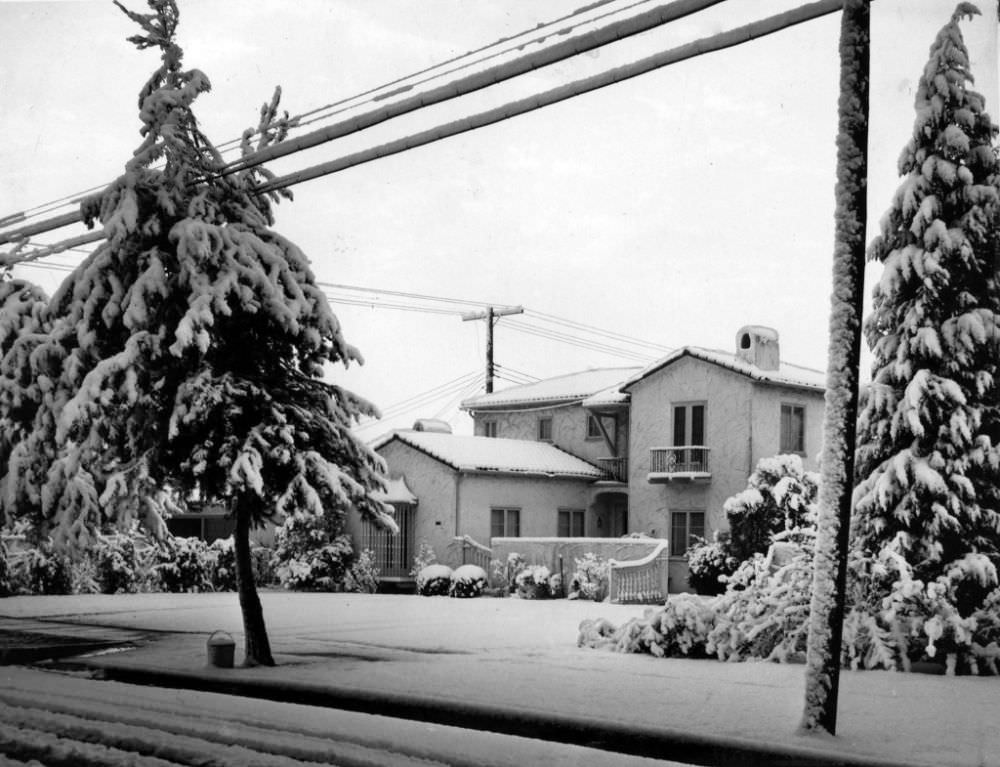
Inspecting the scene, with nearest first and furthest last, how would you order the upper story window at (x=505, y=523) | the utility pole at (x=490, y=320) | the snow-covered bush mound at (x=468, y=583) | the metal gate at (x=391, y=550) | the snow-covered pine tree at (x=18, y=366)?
the snow-covered pine tree at (x=18, y=366), the snow-covered bush mound at (x=468, y=583), the metal gate at (x=391, y=550), the upper story window at (x=505, y=523), the utility pole at (x=490, y=320)

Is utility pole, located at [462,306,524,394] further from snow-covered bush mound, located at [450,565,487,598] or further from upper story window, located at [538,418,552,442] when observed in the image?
snow-covered bush mound, located at [450,565,487,598]

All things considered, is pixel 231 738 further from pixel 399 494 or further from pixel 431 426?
pixel 431 426

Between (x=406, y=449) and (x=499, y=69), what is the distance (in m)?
23.8

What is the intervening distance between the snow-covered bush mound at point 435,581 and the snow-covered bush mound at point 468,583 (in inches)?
11.9

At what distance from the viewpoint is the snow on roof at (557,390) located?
1528 inches

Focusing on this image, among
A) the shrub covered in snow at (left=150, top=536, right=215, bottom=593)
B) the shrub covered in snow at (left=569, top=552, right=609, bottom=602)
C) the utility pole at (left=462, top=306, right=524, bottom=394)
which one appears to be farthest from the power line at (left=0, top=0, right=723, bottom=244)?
the utility pole at (left=462, top=306, right=524, bottom=394)

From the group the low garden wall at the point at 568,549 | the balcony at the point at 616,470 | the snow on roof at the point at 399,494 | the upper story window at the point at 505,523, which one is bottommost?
the low garden wall at the point at 568,549

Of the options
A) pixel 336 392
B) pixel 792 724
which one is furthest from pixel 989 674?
pixel 336 392

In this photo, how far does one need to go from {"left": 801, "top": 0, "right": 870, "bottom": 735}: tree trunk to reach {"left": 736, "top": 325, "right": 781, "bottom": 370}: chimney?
23.0m

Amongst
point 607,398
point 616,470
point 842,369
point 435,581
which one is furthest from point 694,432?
point 842,369

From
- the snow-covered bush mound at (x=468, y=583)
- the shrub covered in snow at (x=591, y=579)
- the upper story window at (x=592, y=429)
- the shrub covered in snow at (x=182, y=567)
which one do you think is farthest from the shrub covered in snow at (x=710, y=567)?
the shrub covered in snow at (x=182, y=567)

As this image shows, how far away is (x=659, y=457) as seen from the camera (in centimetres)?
3375

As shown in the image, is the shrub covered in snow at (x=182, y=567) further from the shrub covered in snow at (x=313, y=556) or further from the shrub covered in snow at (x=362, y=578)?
the shrub covered in snow at (x=362, y=578)

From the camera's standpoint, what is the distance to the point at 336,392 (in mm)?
15938
